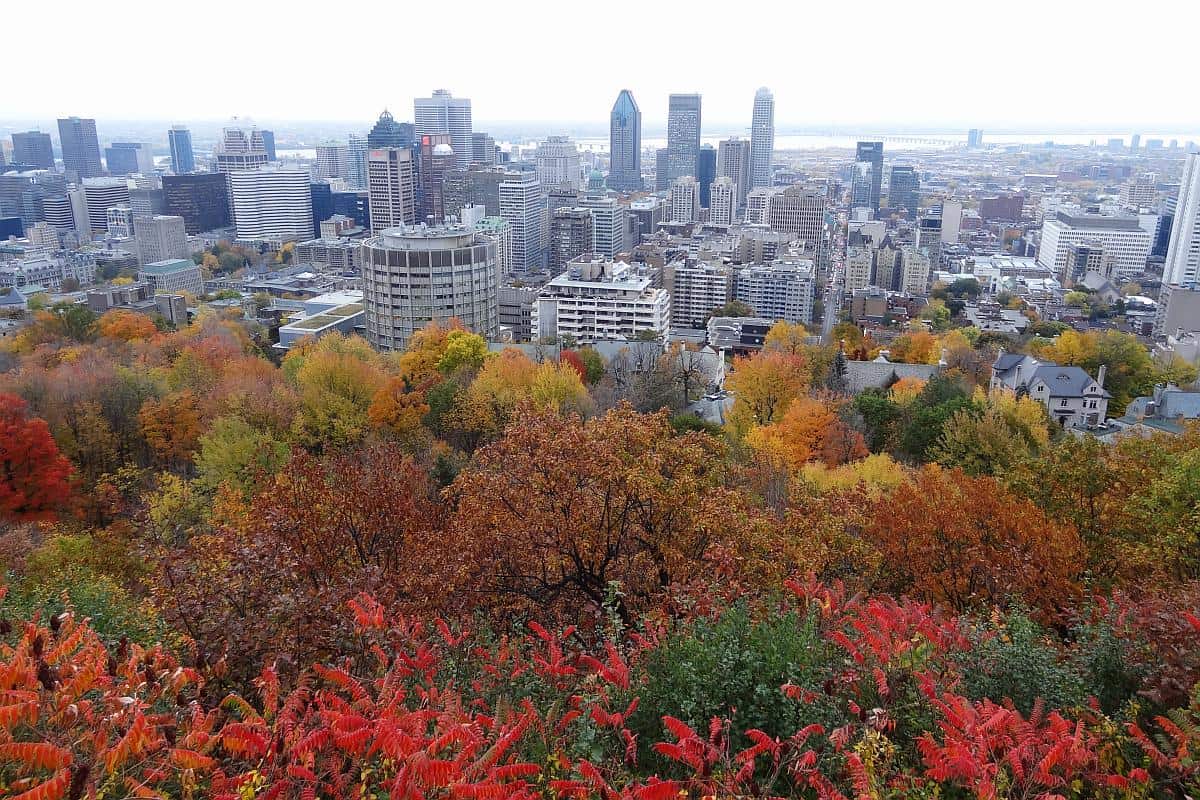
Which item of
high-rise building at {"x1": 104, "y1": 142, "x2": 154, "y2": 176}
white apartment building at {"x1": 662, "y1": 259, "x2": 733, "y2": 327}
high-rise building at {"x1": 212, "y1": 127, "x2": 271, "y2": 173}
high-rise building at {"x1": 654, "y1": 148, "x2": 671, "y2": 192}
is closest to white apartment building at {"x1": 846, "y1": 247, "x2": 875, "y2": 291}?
white apartment building at {"x1": 662, "y1": 259, "x2": 733, "y2": 327}

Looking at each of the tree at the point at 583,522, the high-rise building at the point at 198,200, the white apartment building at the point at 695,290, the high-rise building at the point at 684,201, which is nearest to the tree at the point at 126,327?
the tree at the point at 583,522

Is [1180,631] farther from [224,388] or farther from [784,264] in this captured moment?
[784,264]

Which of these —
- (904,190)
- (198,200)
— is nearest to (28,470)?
(198,200)

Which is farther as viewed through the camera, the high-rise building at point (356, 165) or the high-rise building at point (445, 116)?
the high-rise building at point (445, 116)

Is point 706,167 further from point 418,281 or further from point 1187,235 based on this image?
point 418,281

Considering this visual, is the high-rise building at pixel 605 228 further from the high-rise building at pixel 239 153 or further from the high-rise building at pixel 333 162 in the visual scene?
the high-rise building at pixel 333 162

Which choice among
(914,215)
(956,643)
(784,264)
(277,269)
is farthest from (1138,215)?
(956,643)

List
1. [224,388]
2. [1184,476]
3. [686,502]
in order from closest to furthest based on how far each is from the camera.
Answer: [686,502] → [1184,476] → [224,388]
